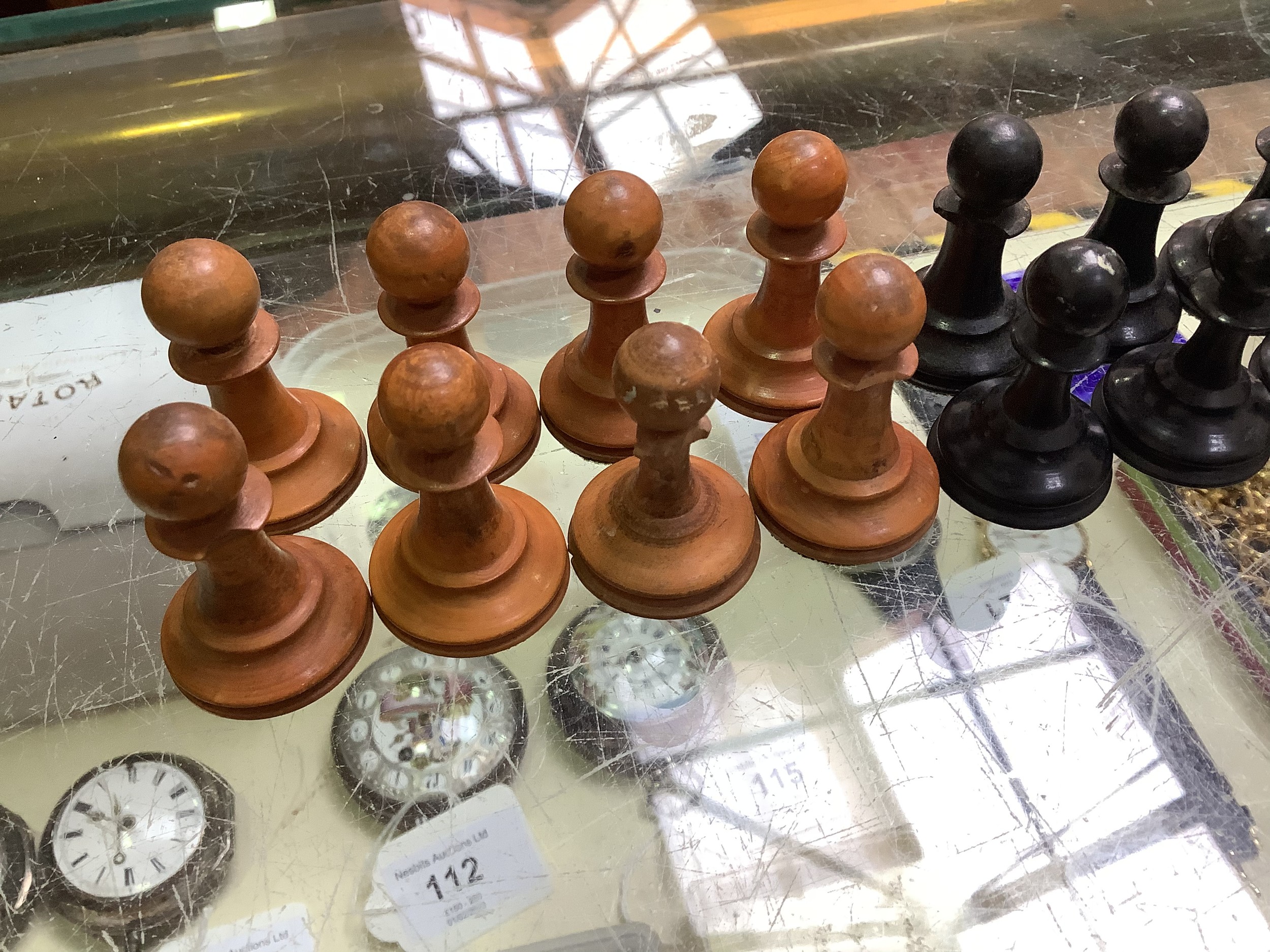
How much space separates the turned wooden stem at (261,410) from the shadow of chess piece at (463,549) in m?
0.14

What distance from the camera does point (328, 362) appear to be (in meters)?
1.19

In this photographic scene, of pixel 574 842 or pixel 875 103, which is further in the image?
pixel 875 103

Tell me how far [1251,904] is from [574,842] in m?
0.56

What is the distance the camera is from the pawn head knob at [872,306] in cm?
79

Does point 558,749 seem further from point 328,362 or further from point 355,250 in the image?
point 355,250

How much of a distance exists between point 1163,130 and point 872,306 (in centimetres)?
38

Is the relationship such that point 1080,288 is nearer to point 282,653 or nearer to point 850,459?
point 850,459

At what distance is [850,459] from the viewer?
0.91m

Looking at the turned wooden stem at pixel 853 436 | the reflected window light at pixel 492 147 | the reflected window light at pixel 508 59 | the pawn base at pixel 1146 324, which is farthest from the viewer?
the reflected window light at pixel 508 59

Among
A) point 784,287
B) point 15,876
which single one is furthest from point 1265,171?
point 15,876

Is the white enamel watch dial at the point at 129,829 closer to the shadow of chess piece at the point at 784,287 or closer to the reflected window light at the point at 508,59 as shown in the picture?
the shadow of chess piece at the point at 784,287

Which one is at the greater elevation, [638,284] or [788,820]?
[638,284]

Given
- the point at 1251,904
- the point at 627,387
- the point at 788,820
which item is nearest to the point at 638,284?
the point at 627,387

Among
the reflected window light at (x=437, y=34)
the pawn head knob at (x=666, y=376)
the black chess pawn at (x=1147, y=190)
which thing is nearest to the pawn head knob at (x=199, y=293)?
the pawn head knob at (x=666, y=376)
